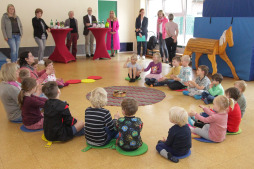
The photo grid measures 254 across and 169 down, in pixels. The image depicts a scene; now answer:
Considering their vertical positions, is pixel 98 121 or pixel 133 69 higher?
pixel 133 69

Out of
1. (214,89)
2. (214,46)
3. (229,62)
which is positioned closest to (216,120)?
(214,89)

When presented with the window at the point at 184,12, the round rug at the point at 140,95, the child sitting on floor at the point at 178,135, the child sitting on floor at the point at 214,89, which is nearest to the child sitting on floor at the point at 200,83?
the child sitting on floor at the point at 214,89

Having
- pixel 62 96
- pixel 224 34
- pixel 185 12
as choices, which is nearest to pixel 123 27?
pixel 185 12

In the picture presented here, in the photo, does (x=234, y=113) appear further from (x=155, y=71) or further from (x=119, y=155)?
(x=155, y=71)

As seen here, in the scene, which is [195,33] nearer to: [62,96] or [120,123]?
[62,96]

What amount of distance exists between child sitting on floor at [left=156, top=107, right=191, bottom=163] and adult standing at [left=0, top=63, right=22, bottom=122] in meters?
2.16

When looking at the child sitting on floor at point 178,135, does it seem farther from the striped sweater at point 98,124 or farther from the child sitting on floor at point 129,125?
the striped sweater at point 98,124

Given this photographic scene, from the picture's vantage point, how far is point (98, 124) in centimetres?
273

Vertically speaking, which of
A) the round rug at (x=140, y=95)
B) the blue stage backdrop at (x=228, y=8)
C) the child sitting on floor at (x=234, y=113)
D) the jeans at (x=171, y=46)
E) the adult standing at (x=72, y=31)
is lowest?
the round rug at (x=140, y=95)

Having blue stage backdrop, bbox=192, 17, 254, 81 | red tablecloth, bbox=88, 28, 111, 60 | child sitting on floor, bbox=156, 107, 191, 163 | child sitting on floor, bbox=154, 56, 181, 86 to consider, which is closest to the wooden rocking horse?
blue stage backdrop, bbox=192, 17, 254, 81

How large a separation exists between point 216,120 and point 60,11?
8105 millimetres

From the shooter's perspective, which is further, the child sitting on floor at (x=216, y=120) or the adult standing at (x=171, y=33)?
the adult standing at (x=171, y=33)

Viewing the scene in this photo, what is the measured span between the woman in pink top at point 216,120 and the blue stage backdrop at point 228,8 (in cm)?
410

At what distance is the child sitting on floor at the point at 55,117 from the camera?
285 centimetres
